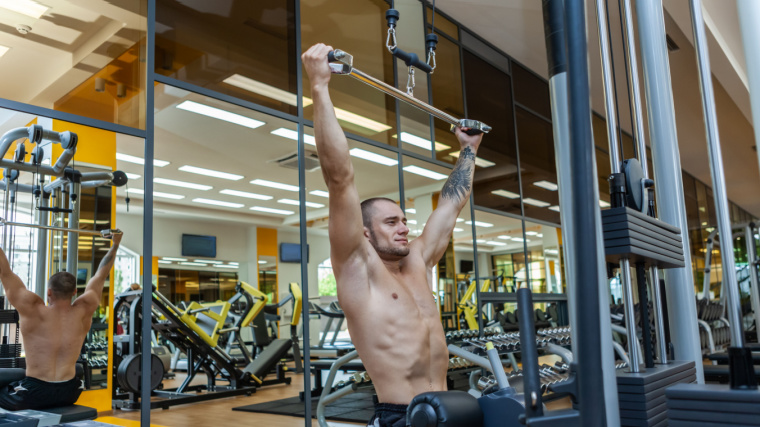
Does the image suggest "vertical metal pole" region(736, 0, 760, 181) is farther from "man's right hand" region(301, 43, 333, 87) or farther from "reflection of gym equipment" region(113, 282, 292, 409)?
"reflection of gym equipment" region(113, 282, 292, 409)

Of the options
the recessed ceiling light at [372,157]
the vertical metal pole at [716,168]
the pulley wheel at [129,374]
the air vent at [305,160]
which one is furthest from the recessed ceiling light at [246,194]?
the vertical metal pole at [716,168]

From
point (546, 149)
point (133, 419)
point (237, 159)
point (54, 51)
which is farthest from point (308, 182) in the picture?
point (54, 51)

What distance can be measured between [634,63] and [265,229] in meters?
12.8

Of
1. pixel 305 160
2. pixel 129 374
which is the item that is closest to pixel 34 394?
pixel 129 374

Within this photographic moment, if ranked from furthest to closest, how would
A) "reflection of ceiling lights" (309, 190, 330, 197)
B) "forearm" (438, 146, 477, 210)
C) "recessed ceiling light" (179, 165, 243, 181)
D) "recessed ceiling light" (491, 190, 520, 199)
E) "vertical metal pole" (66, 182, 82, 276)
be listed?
1. "reflection of ceiling lights" (309, 190, 330, 197)
2. "recessed ceiling light" (179, 165, 243, 181)
3. "recessed ceiling light" (491, 190, 520, 199)
4. "vertical metal pole" (66, 182, 82, 276)
5. "forearm" (438, 146, 477, 210)

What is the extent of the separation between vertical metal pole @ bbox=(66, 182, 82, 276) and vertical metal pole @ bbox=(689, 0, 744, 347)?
3.64 metres

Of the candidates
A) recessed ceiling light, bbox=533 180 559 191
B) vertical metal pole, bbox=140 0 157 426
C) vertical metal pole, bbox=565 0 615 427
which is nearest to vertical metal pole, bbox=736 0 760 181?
vertical metal pole, bbox=565 0 615 427

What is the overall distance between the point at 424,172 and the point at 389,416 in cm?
446

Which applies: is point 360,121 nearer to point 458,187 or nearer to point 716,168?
point 458,187

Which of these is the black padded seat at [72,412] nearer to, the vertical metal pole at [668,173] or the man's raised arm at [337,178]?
the man's raised arm at [337,178]

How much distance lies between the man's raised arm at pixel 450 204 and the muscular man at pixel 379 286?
137 millimetres

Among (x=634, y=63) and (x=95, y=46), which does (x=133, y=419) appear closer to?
(x=95, y=46)

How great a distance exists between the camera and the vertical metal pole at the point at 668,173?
111cm

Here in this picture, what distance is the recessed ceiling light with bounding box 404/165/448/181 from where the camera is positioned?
5.59 metres
